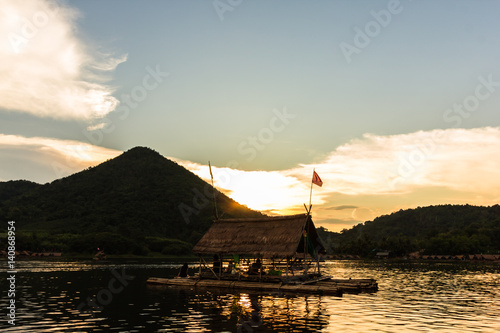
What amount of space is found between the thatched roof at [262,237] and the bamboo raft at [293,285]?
2.33 metres

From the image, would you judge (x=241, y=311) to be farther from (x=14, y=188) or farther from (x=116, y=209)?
(x=14, y=188)

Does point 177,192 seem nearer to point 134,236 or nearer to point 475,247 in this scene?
point 134,236

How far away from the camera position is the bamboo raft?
30984 millimetres

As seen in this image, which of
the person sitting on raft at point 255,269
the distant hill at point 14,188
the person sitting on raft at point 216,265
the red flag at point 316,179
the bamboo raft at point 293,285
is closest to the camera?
the bamboo raft at point 293,285

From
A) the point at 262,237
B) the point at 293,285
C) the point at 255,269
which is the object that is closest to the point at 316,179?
the point at 262,237

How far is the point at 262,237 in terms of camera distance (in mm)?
34781

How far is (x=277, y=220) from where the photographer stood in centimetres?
3609

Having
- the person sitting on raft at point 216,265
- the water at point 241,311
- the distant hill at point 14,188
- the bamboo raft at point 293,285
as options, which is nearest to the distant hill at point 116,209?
the distant hill at point 14,188

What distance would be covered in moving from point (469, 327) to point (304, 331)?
26.0 ft

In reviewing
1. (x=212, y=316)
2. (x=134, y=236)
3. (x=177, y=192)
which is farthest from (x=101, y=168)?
(x=212, y=316)

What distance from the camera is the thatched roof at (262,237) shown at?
33.1 m

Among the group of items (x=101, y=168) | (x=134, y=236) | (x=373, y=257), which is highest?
(x=101, y=168)

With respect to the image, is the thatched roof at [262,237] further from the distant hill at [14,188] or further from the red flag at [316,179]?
the distant hill at [14,188]

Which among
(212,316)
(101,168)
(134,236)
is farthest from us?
(101,168)
